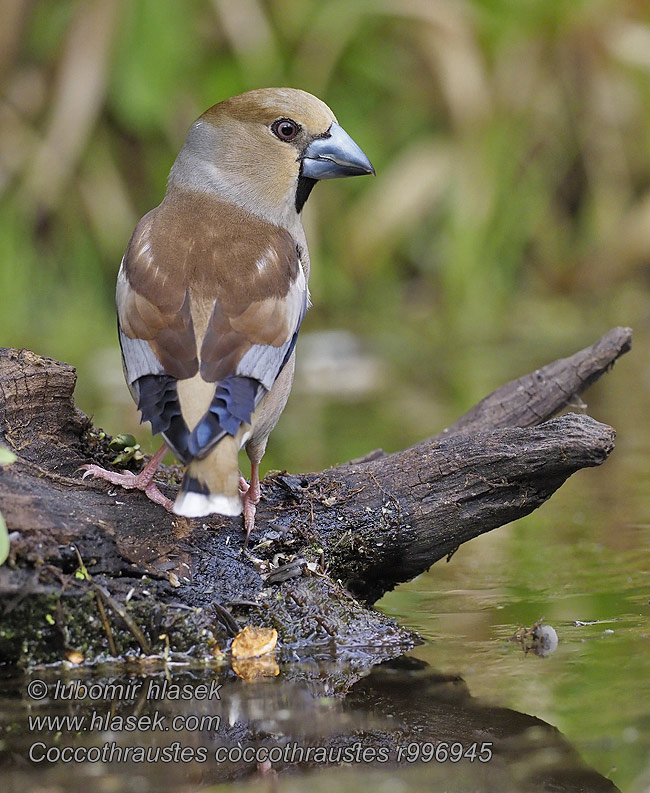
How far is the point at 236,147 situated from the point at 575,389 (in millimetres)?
1507

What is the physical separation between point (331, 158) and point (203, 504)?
1669mm

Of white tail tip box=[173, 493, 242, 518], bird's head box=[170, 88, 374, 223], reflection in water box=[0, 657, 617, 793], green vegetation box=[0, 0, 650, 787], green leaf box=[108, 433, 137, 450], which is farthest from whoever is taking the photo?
green vegetation box=[0, 0, 650, 787]

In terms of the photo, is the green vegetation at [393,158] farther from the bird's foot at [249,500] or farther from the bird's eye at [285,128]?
the bird's foot at [249,500]

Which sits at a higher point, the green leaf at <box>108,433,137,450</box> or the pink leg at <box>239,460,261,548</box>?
the green leaf at <box>108,433,137,450</box>

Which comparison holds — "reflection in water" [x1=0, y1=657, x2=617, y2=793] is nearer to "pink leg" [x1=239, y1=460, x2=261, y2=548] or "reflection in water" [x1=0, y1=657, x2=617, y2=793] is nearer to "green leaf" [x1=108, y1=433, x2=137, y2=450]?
"pink leg" [x1=239, y1=460, x2=261, y2=548]

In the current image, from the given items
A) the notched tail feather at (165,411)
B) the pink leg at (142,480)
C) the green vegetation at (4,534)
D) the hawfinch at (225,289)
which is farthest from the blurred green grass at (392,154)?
the green vegetation at (4,534)

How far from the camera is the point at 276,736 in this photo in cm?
281

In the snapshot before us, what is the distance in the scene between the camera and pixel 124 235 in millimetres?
9984

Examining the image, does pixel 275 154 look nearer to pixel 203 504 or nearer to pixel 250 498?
pixel 250 498

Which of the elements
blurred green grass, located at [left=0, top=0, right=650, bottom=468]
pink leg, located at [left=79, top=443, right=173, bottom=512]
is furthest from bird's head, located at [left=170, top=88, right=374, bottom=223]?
blurred green grass, located at [left=0, top=0, right=650, bottom=468]

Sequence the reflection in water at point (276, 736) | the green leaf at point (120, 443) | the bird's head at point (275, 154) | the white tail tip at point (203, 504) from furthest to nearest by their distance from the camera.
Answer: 1. the bird's head at point (275, 154)
2. the green leaf at point (120, 443)
3. the white tail tip at point (203, 504)
4. the reflection in water at point (276, 736)

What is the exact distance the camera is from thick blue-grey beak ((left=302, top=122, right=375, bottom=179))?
172 inches

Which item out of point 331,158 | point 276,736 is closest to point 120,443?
point 331,158

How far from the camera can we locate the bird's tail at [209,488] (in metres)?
3.18
